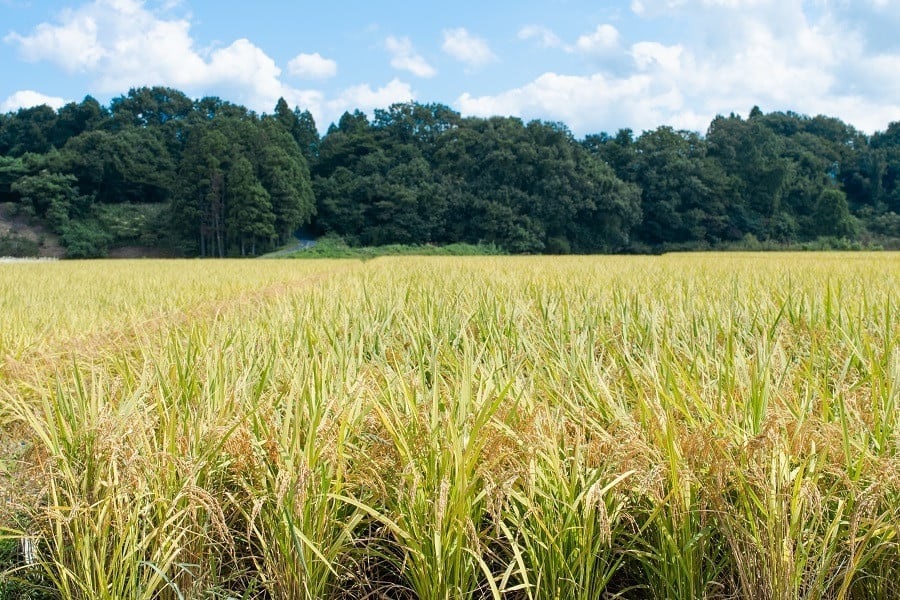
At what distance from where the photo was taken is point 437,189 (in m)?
36.9

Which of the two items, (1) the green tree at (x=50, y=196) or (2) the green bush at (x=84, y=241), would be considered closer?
(2) the green bush at (x=84, y=241)

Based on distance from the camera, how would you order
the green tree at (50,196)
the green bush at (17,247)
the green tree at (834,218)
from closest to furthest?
1. the green bush at (17,247)
2. the green tree at (50,196)
3. the green tree at (834,218)

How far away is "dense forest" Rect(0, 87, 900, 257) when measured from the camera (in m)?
34.1

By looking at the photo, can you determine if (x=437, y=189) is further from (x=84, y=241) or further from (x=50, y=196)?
(x=50, y=196)

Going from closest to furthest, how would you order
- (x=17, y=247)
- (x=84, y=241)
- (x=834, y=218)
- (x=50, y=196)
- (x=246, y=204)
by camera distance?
(x=246, y=204)
(x=17, y=247)
(x=84, y=241)
(x=50, y=196)
(x=834, y=218)

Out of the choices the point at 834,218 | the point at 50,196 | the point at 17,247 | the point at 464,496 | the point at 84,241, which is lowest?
the point at 464,496

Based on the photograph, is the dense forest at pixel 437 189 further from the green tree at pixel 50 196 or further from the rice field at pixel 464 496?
the rice field at pixel 464 496

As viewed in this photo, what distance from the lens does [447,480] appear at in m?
1.03

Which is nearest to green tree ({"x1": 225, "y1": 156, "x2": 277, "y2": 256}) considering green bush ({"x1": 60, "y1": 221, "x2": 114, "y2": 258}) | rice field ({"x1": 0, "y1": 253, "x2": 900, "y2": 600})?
green bush ({"x1": 60, "y1": 221, "x2": 114, "y2": 258})

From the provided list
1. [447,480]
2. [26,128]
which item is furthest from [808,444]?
[26,128]

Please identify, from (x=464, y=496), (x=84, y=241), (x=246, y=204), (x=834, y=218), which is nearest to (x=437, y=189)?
(x=246, y=204)

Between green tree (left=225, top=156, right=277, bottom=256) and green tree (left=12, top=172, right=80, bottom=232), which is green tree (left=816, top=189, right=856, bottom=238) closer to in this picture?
green tree (left=225, top=156, right=277, bottom=256)

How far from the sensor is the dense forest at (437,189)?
34.1m

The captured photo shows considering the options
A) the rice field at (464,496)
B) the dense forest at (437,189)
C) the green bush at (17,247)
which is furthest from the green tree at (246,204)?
the rice field at (464,496)
